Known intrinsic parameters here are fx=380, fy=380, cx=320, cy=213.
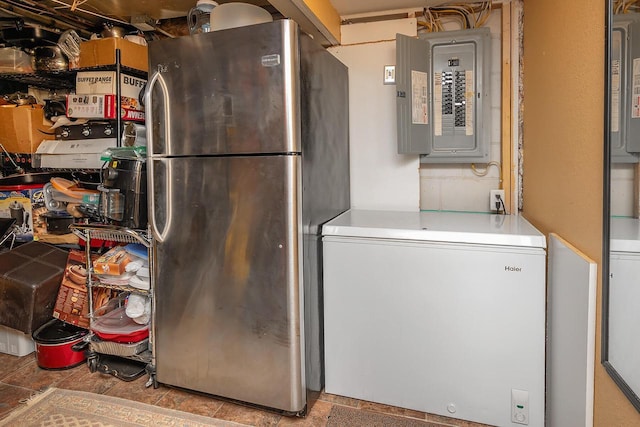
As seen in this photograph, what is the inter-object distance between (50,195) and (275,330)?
1965 millimetres

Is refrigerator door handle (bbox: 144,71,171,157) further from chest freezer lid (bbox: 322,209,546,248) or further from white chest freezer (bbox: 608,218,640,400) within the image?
white chest freezer (bbox: 608,218,640,400)

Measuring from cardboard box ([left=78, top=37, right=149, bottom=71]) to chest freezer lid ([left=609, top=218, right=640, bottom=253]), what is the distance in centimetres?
242

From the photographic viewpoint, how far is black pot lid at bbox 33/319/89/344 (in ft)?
7.50

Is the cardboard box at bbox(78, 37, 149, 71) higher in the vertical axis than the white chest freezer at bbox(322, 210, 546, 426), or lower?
higher

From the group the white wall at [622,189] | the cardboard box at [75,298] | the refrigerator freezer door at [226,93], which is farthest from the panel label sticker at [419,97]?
the cardboard box at [75,298]

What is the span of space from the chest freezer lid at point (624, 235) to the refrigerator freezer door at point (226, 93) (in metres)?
1.19

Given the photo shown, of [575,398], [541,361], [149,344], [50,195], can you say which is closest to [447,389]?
[541,361]

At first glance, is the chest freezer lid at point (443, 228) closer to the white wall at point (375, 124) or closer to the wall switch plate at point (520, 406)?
the white wall at point (375, 124)

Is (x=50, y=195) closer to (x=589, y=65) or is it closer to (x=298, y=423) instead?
(x=298, y=423)

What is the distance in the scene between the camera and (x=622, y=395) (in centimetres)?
98

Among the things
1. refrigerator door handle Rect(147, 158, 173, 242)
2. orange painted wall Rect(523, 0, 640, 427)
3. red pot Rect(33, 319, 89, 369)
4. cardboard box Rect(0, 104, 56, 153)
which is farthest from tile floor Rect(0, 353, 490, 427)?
cardboard box Rect(0, 104, 56, 153)

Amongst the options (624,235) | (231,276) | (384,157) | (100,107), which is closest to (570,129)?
(624,235)

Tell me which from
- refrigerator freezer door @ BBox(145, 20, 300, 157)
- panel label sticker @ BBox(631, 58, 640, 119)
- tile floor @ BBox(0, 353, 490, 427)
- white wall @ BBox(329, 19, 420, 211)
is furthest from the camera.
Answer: white wall @ BBox(329, 19, 420, 211)

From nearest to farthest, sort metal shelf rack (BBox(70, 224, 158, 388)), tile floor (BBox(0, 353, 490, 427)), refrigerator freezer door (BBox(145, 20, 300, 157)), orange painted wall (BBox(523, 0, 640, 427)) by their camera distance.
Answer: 1. orange painted wall (BBox(523, 0, 640, 427))
2. refrigerator freezer door (BBox(145, 20, 300, 157))
3. tile floor (BBox(0, 353, 490, 427))
4. metal shelf rack (BBox(70, 224, 158, 388))
